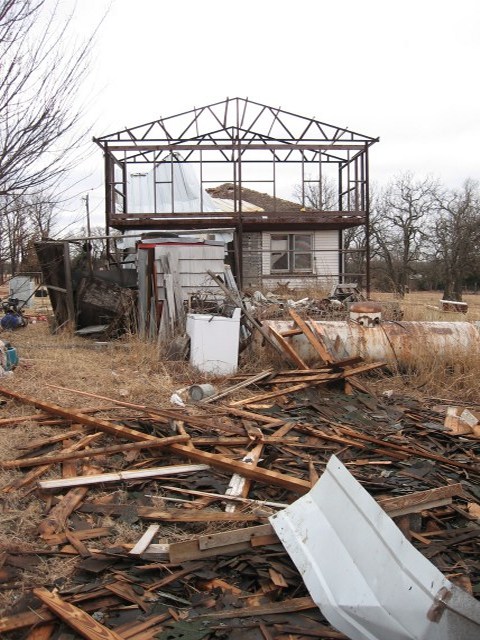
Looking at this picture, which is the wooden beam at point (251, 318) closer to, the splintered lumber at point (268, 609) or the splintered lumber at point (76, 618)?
the splintered lumber at point (268, 609)

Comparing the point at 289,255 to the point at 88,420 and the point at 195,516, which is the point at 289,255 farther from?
the point at 195,516

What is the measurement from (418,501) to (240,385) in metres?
3.70

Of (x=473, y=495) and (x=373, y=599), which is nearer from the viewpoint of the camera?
(x=373, y=599)

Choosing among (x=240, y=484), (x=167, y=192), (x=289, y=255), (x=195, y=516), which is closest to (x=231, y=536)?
(x=195, y=516)

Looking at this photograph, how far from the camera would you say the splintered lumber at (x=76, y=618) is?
7.91ft

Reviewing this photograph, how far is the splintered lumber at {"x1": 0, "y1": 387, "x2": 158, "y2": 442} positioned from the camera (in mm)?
4680

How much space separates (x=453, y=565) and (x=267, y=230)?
56.9 ft

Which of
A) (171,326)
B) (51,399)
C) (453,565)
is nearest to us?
(453,565)

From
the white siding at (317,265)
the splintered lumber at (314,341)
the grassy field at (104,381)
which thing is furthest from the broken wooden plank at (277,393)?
the white siding at (317,265)

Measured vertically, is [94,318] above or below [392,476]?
above

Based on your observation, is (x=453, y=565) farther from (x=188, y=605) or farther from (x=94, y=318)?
(x=94, y=318)

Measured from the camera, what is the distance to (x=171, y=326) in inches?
358

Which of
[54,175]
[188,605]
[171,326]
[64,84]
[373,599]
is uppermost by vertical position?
[64,84]

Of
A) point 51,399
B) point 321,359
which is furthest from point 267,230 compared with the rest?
point 51,399
